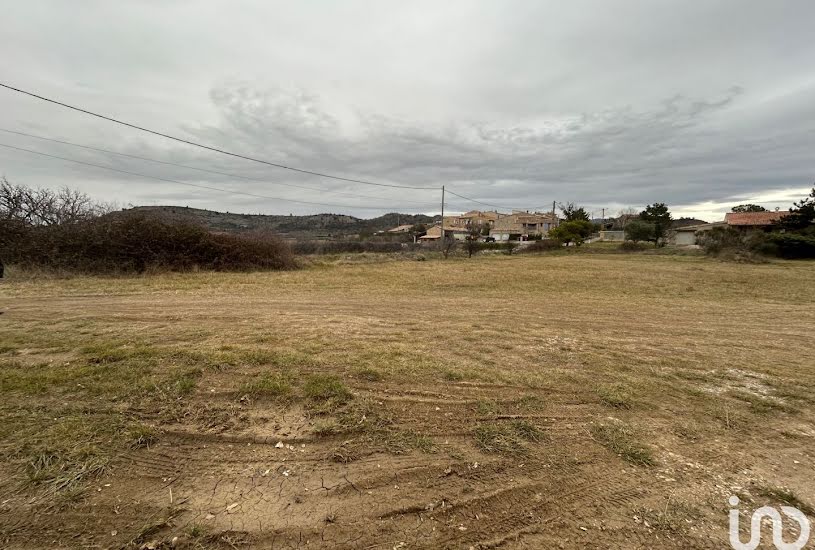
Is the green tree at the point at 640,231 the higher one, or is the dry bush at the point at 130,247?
the green tree at the point at 640,231

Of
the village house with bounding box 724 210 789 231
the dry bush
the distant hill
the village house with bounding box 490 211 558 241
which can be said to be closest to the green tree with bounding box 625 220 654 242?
the village house with bounding box 724 210 789 231

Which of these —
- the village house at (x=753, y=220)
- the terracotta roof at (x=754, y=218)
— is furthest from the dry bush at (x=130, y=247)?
the terracotta roof at (x=754, y=218)

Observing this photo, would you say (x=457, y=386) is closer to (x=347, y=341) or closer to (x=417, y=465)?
(x=417, y=465)

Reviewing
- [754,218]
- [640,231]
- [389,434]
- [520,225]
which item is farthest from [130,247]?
[520,225]

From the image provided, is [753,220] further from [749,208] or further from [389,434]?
[389,434]

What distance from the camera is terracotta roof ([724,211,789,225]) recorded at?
42.8 metres

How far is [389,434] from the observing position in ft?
10.3

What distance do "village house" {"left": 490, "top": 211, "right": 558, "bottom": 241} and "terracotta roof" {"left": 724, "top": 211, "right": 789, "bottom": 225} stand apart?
29914 mm

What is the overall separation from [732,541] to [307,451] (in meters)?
2.76

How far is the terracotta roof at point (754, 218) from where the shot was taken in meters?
42.8
